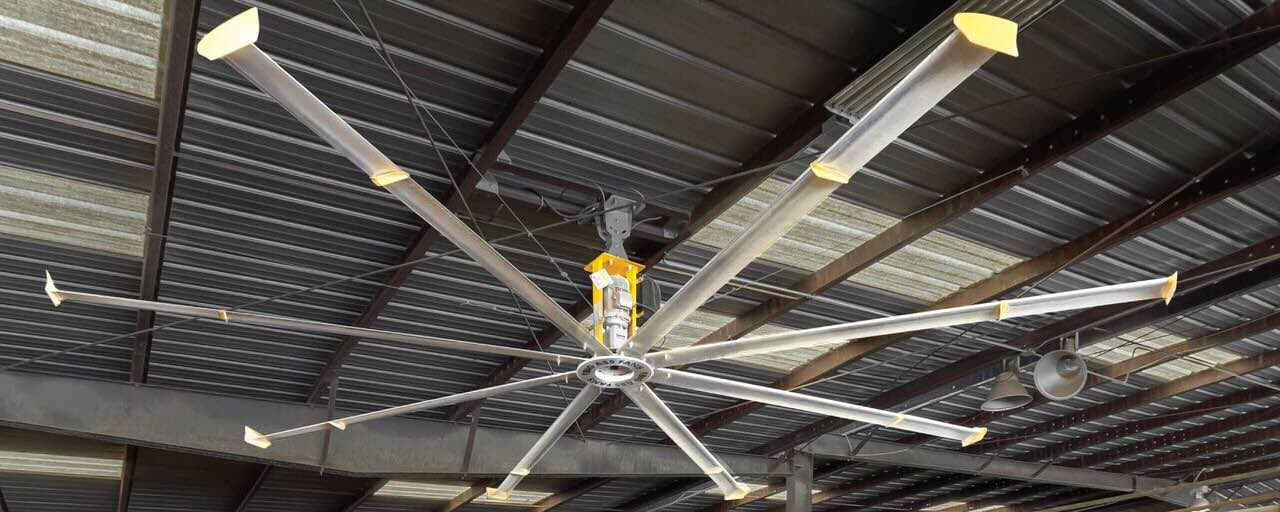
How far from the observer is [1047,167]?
5785 millimetres

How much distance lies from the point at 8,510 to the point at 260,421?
18.0ft

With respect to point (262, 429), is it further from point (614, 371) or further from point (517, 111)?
point (614, 371)

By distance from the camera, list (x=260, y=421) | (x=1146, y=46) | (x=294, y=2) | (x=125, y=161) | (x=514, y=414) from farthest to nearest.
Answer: (x=514, y=414) < (x=260, y=421) < (x=125, y=161) < (x=1146, y=46) < (x=294, y=2)

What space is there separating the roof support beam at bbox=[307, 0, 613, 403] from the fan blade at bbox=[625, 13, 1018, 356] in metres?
1.86

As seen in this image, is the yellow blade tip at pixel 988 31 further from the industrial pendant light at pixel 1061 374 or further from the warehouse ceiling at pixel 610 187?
the industrial pendant light at pixel 1061 374

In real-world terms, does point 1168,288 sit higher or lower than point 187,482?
lower

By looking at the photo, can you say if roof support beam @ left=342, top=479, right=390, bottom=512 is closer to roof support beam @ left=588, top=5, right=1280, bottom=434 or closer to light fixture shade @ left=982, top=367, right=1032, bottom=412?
roof support beam @ left=588, top=5, right=1280, bottom=434

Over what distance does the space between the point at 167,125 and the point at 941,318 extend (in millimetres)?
4144

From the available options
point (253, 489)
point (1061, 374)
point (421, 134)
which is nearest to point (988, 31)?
point (421, 134)

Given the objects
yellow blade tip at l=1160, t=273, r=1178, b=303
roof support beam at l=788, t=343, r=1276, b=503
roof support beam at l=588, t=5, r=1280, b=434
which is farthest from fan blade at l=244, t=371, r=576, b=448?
roof support beam at l=788, t=343, r=1276, b=503

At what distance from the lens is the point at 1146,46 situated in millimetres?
4945

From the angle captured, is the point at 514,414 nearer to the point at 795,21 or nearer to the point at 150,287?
the point at 150,287

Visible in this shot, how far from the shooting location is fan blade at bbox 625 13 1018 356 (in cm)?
187

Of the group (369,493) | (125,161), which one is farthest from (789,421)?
(125,161)
